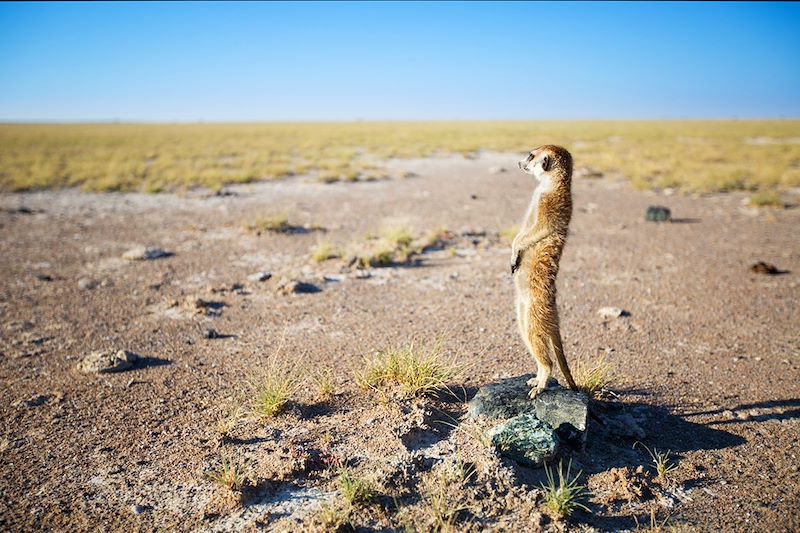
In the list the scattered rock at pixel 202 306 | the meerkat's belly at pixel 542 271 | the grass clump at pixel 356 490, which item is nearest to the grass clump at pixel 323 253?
the scattered rock at pixel 202 306

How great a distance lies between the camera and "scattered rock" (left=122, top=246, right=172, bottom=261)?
30.6 ft

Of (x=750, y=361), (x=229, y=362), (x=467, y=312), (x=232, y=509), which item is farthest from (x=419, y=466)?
(x=750, y=361)

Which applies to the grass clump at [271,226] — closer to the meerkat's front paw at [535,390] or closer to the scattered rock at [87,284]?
the scattered rock at [87,284]

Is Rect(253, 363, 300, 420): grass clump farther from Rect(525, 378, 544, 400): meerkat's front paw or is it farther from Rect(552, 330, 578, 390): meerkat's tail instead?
Rect(552, 330, 578, 390): meerkat's tail

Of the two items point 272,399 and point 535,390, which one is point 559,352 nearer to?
point 535,390

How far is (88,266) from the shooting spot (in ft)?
29.2

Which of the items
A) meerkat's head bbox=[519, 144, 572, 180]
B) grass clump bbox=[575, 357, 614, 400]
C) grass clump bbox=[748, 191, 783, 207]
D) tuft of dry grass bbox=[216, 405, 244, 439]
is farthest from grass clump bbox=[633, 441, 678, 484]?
grass clump bbox=[748, 191, 783, 207]

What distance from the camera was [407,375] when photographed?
4.22 metres

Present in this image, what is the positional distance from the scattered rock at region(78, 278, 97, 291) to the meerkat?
7.22 meters

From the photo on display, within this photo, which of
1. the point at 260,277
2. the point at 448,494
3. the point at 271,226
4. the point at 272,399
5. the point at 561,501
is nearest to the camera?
the point at 561,501

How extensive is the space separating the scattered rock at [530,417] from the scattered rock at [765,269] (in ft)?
22.0

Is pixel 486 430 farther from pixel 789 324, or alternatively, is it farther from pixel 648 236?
pixel 648 236

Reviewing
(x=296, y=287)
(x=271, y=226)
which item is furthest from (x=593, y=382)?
(x=271, y=226)

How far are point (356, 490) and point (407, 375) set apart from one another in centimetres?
132
